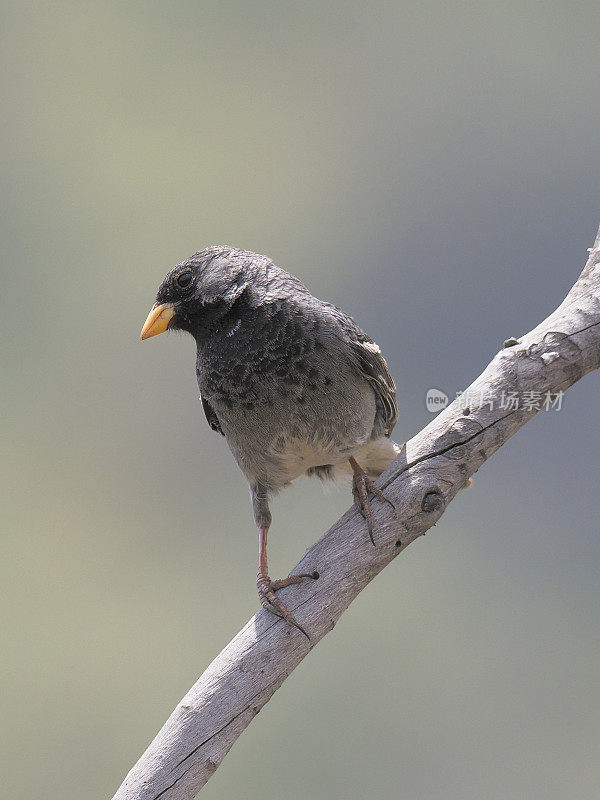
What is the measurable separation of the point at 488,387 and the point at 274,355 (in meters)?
0.94

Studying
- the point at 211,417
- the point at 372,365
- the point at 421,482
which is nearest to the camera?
the point at 421,482

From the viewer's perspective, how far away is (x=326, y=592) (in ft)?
13.4

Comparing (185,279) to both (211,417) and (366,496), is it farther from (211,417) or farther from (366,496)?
(366,496)

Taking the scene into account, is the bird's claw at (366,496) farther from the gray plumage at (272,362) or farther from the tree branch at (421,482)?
the gray plumage at (272,362)

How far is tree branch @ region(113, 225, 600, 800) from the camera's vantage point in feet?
13.3

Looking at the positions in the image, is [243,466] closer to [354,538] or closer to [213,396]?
[213,396]

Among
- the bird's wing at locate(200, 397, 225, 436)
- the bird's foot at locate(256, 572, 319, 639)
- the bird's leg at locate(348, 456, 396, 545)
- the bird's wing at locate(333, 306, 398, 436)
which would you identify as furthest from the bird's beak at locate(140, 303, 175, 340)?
the bird's foot at locate(256, 572, 319, 639)

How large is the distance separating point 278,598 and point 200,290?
4.62ft

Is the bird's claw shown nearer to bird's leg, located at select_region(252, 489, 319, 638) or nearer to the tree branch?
the tree branch

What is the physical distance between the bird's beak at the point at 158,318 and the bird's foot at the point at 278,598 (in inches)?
48.6

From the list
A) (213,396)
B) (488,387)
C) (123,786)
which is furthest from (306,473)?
(123,786)

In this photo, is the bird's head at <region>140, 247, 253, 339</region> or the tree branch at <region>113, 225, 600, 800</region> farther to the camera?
the bird's head at <region>140, 247, 253, 339</region>

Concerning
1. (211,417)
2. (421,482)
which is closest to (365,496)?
(421,482)

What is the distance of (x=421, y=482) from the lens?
13.6 ft
